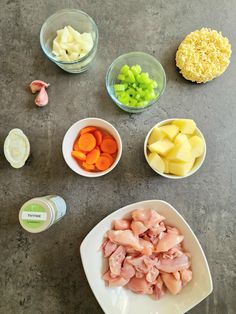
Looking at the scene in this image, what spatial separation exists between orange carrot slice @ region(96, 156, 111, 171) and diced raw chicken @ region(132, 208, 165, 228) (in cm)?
19

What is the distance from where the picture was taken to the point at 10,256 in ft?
4.32

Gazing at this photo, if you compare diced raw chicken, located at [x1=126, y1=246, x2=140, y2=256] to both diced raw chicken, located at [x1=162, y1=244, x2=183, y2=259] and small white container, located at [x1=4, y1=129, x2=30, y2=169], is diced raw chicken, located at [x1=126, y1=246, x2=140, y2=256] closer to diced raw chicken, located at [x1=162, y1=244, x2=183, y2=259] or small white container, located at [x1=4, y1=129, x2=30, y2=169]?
diced raw chicken, located at [x1=162, y1=244, x2=183, y2=259]

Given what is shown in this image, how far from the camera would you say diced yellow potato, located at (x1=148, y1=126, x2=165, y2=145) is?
124 cm

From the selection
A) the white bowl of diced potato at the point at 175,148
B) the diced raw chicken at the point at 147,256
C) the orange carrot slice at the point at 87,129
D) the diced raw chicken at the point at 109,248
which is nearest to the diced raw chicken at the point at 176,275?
the diced raw chicken at the point at 147,256

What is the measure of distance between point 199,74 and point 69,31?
0.50 meters

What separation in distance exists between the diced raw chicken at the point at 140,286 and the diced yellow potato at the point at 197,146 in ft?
1.49

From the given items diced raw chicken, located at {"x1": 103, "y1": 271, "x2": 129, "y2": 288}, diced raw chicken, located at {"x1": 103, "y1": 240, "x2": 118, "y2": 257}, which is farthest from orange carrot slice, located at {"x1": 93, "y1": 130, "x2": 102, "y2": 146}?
diced raw chicken, located at {"x1": 103, "y1": 271, "x2": 129, "y2": 288}

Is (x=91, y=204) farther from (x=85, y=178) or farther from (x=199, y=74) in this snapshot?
(x=199, y=74)

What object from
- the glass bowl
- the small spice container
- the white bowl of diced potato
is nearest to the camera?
the small spice container

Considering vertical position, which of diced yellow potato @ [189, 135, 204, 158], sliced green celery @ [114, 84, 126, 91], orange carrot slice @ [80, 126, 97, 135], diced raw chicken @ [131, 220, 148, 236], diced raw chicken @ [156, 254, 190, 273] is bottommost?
diced raw chicken @ [156, 254, 190, 273]

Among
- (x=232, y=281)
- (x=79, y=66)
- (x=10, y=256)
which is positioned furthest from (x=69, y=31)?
(x=232, y=281)

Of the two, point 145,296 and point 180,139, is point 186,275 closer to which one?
point 145,296

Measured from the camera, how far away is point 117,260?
120 centimetres

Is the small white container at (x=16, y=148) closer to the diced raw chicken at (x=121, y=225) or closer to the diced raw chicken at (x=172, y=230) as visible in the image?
the diced raw chicken at (x=121, y=225)
